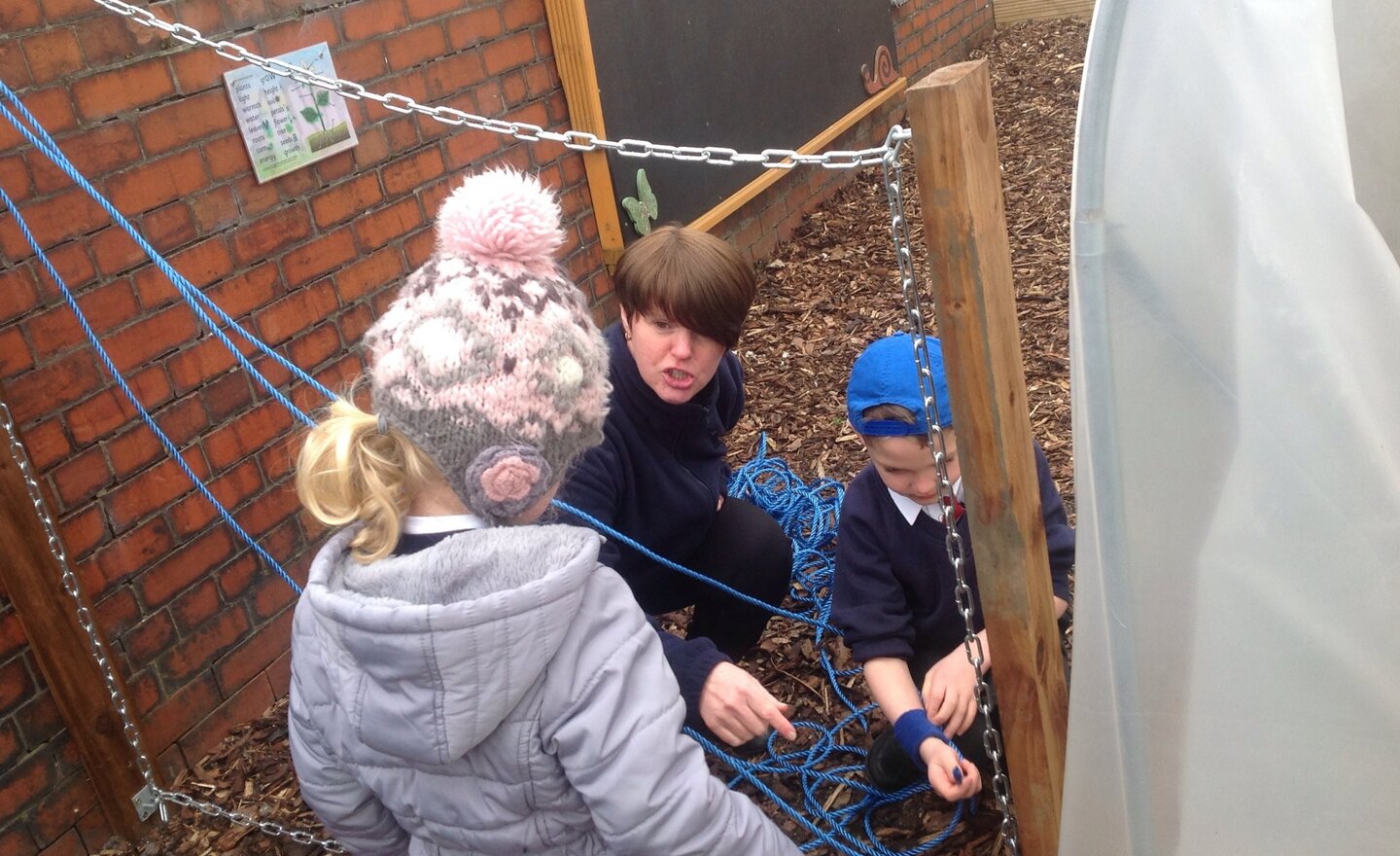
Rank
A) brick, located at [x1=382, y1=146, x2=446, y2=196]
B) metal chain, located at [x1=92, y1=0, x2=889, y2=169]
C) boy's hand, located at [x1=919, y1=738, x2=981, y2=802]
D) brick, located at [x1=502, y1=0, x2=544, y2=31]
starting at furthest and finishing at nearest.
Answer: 1. brick, located at [x1=502, y1=0, x2=544, y2=31]
2. brick, located at [x1=382, y1=146, x2=446, y2=196]
3. boy's hand, located at [x1=919, y1=738, x2=981, y2=802]
4. metal chain, located at [x1=92, y1=0, x2=889, y2=169]

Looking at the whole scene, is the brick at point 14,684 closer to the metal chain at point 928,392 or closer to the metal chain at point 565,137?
the metal chain at point 565,137

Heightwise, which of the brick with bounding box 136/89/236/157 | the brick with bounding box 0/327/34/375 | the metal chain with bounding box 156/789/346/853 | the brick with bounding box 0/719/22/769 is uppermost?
the brick with bounding box 136/89/236/157

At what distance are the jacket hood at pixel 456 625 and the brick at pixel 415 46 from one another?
7.84 feet

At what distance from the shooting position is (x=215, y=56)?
9.29 feet

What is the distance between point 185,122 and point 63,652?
1246mm

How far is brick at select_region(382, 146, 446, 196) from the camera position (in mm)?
3395

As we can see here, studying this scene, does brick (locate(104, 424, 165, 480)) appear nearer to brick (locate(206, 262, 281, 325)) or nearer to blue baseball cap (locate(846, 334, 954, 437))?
brick (locate(206, 262, 281, 325))

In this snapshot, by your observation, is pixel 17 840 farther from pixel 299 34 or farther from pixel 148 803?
pixel 299 34

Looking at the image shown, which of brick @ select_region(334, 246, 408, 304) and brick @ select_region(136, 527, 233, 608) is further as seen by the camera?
brick @ select_region(334, 246, 408, 304)

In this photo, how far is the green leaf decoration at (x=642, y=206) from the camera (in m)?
4.40

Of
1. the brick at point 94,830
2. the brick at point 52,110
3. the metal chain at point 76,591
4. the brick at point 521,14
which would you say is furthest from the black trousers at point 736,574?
the brick at point 521,14

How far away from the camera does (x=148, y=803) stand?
2.57 meters

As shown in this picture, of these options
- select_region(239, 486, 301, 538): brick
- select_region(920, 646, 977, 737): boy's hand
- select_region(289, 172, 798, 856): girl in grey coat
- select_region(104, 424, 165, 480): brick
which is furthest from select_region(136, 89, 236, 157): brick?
select_region(920, 646, 977, 737): boy's hand

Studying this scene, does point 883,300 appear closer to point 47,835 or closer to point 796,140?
point 796,140
